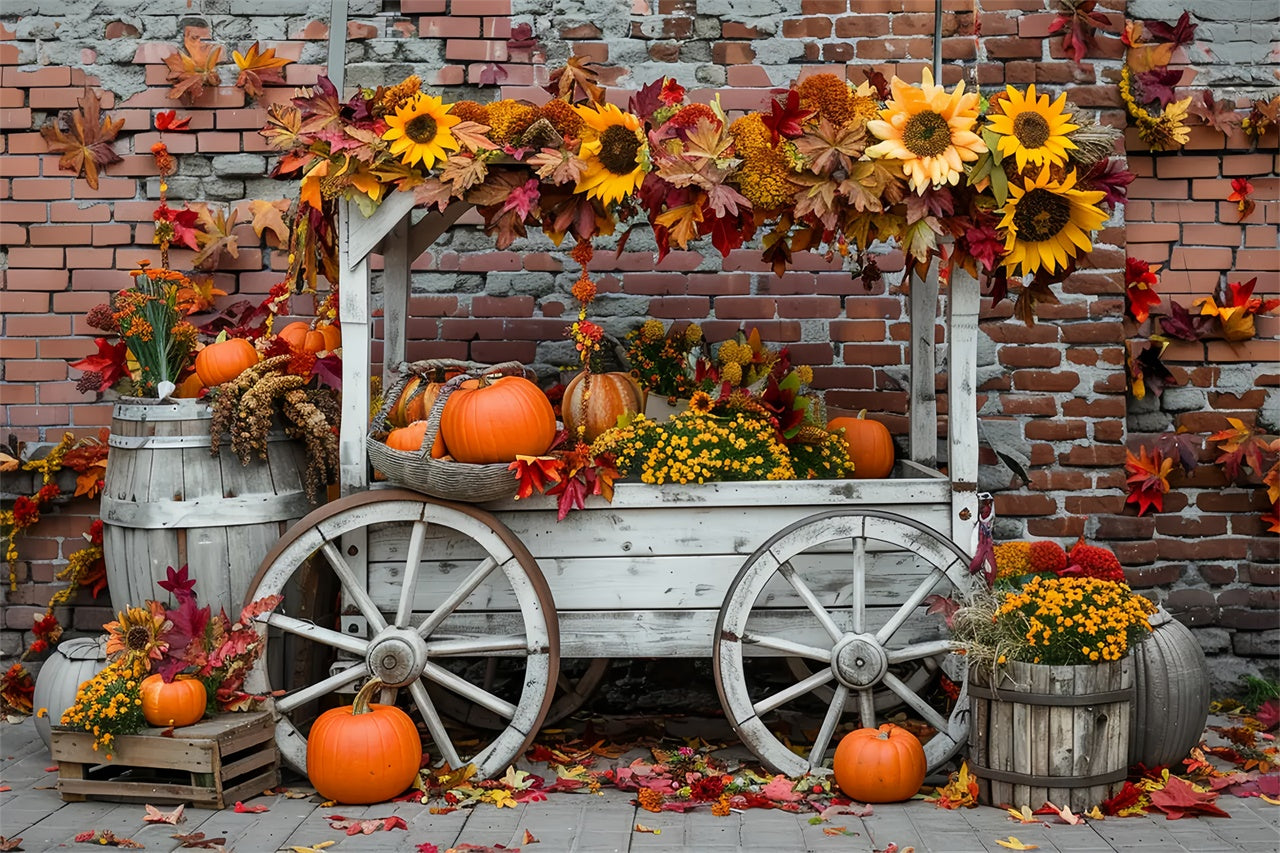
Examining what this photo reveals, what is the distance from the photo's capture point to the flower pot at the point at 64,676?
11.2 ft

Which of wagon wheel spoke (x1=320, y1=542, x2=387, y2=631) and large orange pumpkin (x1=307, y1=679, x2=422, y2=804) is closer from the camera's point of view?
large orange pumpkin (x1=307, y1=679, x2=422, y2=804)

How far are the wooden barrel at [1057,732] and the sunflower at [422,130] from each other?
1970 mm

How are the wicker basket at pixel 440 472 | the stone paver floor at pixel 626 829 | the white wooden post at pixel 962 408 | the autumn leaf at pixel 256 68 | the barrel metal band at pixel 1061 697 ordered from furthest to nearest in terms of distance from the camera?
the autumn leaf at pixel 256 68 < the white wooden post at pixel 962 408 < the wicker basket at pixel 440 472 < the barrel metal band at pixel 1061 697 < the stone paver floor at pixel 626 829

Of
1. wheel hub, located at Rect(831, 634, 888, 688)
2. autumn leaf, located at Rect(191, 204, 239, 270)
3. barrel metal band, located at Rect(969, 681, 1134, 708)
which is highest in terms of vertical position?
autumn leaf, located at Rect(191, 204, 239, 270)

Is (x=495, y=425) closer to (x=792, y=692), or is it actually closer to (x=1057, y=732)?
(x=792, y=692)

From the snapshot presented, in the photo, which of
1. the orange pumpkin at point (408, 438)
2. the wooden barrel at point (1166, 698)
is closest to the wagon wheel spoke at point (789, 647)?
the wooden barrel at point (1166, 698)

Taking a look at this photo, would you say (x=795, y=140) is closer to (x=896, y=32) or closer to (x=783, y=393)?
(x=783, y=393)

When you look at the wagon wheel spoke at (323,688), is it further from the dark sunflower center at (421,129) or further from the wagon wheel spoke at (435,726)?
the dark sunflower center at (421,129)

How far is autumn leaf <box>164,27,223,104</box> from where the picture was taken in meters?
4.23

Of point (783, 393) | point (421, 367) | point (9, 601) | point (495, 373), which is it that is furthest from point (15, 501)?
point (783, 393)

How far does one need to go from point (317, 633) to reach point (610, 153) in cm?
154

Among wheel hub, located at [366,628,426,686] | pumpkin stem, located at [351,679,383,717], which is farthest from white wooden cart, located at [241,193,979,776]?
pumpkin stem, located at [351,679,383,717]

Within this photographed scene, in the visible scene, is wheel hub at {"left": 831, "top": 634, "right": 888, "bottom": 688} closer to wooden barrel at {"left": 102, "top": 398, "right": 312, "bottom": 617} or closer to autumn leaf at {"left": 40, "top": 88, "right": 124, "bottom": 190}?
wooden barrel at {"left": 102, "top": 398, "right": 312, "bottom": 617}

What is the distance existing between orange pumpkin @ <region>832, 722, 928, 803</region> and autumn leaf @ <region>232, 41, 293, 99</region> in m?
2.95
